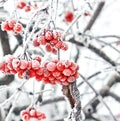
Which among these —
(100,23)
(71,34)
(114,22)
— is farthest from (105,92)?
(114,22)

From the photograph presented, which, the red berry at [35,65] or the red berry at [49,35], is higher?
the red berry at [49,35]

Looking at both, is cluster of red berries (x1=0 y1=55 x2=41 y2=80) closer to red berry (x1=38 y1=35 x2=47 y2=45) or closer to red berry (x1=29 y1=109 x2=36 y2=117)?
red berry (x1=38 y1=35 x2=47 y2=45)

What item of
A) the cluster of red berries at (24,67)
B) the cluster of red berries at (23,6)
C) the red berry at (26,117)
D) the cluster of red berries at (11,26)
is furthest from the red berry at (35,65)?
the cluster of red berries at (23,6)

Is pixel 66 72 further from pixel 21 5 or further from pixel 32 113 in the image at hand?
pixel 21 5

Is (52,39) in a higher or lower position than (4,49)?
higher

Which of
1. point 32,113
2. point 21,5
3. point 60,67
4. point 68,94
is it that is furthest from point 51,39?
point 21,5

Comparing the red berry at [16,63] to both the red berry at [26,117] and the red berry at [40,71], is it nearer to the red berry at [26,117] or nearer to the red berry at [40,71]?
the red berry at [40,71]

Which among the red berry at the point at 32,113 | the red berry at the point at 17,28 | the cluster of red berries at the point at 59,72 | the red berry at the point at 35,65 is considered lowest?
the red berry at the point at 32,113

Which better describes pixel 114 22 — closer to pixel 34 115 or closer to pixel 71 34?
pixel 71 34
